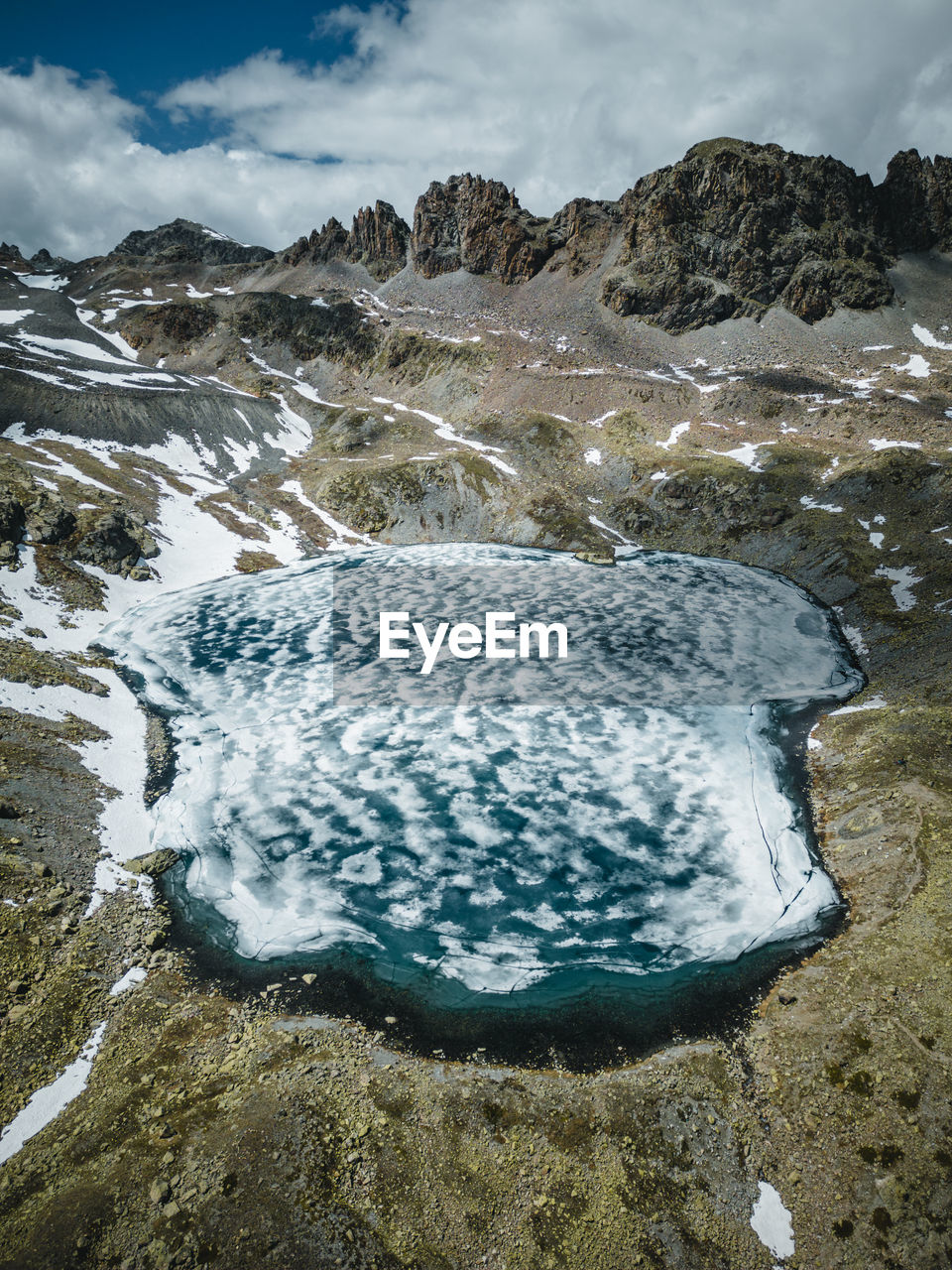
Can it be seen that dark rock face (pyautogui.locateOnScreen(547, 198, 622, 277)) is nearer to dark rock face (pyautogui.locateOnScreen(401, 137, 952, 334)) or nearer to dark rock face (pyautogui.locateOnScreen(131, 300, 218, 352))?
dark rock face (pyautogui.locateOnScreen(401, 137, 952, 334))

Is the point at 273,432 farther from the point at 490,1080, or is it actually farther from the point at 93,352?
the point at 490,1080

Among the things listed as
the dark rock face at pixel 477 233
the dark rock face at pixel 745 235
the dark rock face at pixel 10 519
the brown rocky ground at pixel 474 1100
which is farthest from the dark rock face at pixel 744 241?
the dark rock face at pixel 10 519

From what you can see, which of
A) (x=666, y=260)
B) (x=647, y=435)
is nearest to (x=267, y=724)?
(x=647, y=435)

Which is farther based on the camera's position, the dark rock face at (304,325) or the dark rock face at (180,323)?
the dark rock face at (180,323)

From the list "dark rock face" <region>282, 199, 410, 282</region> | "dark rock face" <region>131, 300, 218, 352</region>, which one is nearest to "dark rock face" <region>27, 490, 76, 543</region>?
"dark rock face" <region>131, 300, 218, 352</region>

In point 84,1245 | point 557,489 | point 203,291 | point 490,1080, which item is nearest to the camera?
point 84,1245

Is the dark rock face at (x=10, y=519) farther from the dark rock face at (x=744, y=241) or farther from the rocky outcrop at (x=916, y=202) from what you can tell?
the rocky outcrop at (x=916, y=202)

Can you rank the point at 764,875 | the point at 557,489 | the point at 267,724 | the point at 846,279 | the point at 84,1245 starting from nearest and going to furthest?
1. the point at 84,1245
2. the point at 764,875
3. the point at 267,724
4. the point at 557,489
5. the point at 846,279
